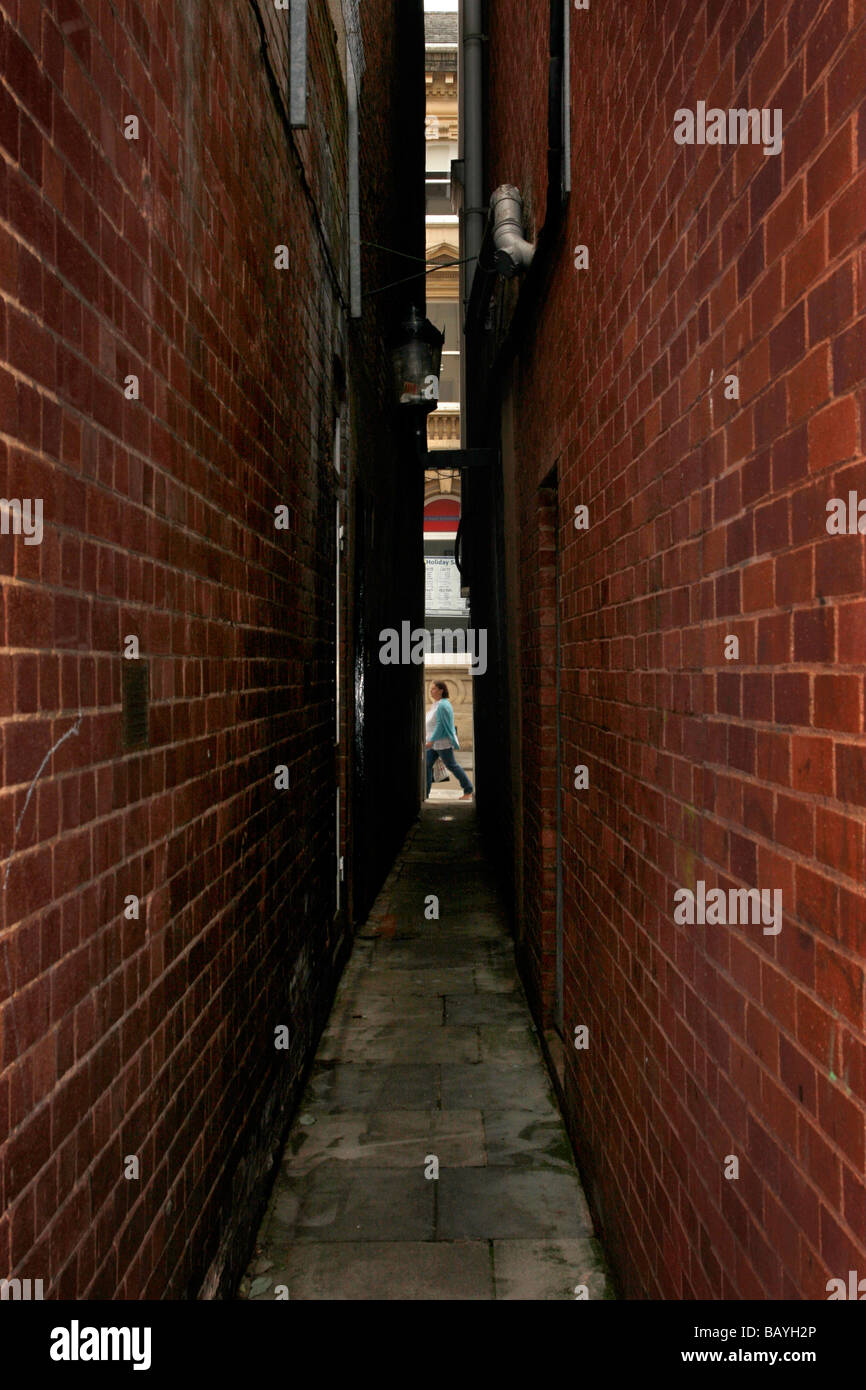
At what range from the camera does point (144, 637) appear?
7.41ft

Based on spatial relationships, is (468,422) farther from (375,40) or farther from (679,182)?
Answer: (679,182)

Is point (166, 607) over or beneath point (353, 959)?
over

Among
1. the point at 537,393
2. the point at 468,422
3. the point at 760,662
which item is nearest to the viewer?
the point at 760,662

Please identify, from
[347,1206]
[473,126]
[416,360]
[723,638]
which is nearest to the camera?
[723,638]

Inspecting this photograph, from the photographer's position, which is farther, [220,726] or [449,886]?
[449,886]

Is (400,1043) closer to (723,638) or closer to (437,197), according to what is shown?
(723,638)

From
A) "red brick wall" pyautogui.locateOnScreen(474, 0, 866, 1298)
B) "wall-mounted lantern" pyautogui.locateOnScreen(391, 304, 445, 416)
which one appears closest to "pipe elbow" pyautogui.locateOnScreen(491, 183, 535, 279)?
"red brick wall" pyautogui.locateOnScreen(474, 0, 866, 1298)

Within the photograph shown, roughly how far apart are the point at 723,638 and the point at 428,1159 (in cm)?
280

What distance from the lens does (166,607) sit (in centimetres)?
244

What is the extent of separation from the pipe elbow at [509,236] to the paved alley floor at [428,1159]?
12.7ft

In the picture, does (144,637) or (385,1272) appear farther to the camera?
(385,1272)

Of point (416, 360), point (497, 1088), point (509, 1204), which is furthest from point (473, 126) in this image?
point (509, 1204)

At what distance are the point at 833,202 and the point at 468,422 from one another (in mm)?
10169

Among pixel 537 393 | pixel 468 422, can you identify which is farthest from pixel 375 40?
pixel 537 393
